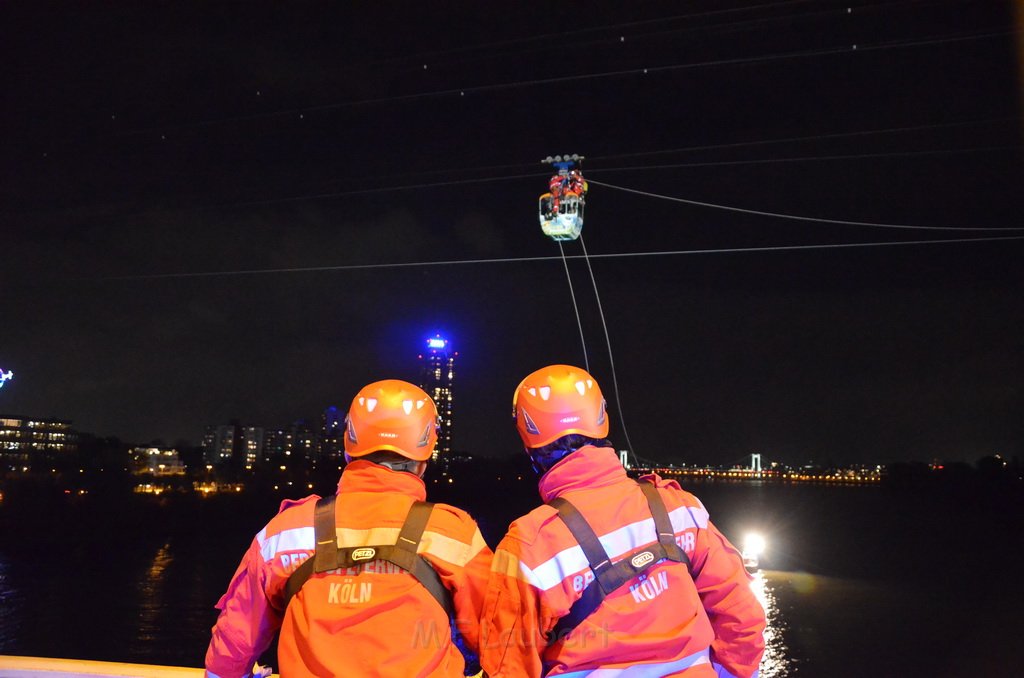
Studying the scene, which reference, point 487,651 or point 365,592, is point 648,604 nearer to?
point 487,651

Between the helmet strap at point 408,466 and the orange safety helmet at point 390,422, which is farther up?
the orange safety helmet at point 390,422

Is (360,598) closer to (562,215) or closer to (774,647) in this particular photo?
(562,215)

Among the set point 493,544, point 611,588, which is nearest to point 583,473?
point 611,588

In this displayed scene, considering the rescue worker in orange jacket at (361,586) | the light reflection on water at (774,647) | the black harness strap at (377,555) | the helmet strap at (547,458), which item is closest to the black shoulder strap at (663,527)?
the helmet strap at (547,458)

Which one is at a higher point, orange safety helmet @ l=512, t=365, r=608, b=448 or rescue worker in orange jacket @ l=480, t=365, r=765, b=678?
orange safety helmet @ l=512, t=365, r=608, b=448

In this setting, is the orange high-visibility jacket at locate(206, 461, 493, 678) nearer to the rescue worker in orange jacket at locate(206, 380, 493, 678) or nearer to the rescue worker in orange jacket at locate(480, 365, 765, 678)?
the rescue worker in orange jacket at locate(206, 380, 493, 678)

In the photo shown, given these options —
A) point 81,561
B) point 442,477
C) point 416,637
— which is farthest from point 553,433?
point 442,477

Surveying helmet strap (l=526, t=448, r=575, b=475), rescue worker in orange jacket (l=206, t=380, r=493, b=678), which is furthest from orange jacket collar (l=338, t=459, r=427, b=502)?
helmet strap (l=526, t=448, r=575, b=475)

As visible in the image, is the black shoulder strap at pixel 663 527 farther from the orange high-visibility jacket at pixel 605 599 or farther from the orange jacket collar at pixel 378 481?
the orange jacket collar at pixel 378 481
